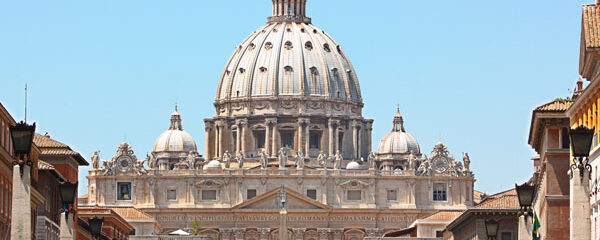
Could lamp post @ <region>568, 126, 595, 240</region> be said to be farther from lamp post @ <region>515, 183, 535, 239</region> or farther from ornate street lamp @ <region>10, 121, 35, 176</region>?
ornate street lamp @ <region>10, 121, 35, 176</region>

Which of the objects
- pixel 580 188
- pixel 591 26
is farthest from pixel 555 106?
pixel 580 188

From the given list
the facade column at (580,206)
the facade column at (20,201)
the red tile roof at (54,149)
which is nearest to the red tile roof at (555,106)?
the red tile roof at (54,149)

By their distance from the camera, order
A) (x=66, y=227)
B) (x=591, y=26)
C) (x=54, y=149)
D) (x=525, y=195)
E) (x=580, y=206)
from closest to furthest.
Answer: (x=580, y=206)
(x=525, y=195)
(x=66, y=227)
(x=591, y=26)
(x=54, y=149)

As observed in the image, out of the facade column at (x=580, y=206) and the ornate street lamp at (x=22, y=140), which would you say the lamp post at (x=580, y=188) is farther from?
the ornate street lamp at (x=22, y=140)

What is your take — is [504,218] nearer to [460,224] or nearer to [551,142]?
[460,224]

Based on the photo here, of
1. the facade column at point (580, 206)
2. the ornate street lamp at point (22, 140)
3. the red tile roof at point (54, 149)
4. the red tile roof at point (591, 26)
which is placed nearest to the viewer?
the facade column at point (580, 206)

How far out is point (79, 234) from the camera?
263 ft

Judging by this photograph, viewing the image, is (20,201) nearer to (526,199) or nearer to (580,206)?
(580,206)

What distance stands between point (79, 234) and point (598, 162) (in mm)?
39022

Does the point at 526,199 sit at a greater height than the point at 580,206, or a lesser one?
greater

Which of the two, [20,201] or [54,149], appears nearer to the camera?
[20,201]

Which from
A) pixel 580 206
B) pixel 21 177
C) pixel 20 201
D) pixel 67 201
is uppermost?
pixel 67 201

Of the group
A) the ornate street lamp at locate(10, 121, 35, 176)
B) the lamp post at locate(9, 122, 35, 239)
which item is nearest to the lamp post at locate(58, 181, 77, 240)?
the lamp post at locate(9, 122, 35, 239)

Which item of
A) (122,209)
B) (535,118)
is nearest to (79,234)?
(535,118)
